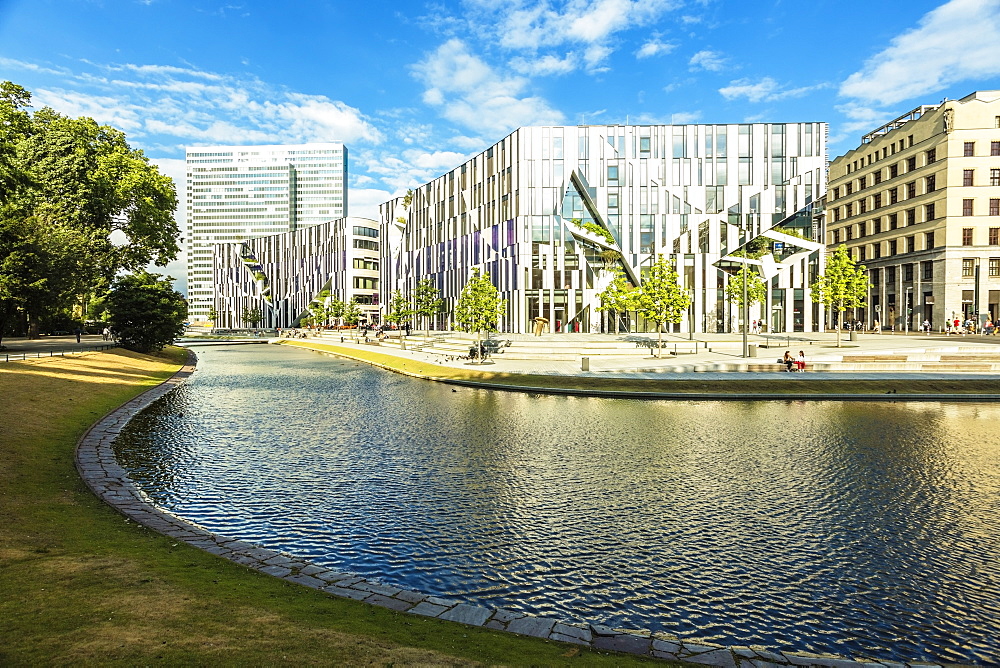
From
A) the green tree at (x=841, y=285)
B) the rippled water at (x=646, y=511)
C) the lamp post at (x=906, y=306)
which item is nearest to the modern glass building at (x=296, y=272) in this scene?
the green tree at (x=841, y=285)

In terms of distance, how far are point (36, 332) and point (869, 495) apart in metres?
79.0

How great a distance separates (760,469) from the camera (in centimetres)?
1382

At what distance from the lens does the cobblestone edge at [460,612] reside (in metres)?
5.80

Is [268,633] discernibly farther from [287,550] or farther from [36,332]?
[36,332]

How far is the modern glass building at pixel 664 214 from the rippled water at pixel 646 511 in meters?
46.7

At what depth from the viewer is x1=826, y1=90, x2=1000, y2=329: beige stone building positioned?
68.2 m

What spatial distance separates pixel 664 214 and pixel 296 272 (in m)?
103

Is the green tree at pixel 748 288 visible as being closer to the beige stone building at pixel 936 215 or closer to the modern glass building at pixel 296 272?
the beige stone building at pixel 936 215

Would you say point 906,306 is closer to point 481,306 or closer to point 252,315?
point 481,306

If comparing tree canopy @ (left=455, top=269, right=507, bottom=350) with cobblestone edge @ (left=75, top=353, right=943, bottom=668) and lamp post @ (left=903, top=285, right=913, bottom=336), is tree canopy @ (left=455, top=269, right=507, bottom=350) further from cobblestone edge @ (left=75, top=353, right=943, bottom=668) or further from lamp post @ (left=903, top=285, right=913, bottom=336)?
lamp post @ (left=903, top=285, right=913, bottom=336)

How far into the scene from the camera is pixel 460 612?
6684 millimetres

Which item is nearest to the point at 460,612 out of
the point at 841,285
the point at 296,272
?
the point at 841,285

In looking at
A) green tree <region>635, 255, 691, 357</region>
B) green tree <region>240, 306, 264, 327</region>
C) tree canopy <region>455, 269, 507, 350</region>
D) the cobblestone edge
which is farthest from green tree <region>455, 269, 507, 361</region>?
green tree <region>240, 306, 264, 327</region>

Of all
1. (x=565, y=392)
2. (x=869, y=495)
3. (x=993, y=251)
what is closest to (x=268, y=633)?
(x=869, y=495)
